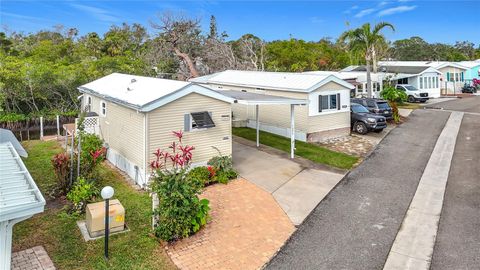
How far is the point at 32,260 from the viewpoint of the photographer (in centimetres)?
771

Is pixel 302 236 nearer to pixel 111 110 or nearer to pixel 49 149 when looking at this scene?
pixel 111 110

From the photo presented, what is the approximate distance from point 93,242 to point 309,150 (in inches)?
433

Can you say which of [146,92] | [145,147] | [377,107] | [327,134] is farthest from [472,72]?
[145,147]

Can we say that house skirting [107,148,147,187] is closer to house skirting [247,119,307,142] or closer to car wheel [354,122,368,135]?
house skirting [247,119,307,142]

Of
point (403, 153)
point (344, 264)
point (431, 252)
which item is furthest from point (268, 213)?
point (403, 153)

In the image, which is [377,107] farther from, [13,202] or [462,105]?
[13,202]

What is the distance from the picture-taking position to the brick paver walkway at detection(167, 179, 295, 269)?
7.93 m

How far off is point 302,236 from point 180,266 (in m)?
3.06

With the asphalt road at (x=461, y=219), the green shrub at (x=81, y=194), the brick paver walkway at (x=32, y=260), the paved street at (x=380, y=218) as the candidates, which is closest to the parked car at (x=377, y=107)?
the paved street at (x=380, y=218)

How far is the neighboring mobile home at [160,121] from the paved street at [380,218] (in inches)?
182

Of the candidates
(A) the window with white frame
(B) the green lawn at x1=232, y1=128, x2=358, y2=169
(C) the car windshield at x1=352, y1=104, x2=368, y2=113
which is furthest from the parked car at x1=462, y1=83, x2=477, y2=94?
(A) the window with white frame

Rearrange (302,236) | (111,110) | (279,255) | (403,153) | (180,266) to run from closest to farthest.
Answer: (180,266)
(279,255)
(302,236)
(111,110)
(403,153)

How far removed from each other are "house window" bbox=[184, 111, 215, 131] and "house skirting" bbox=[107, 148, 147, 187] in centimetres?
214

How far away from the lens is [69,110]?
2833 centimetres
